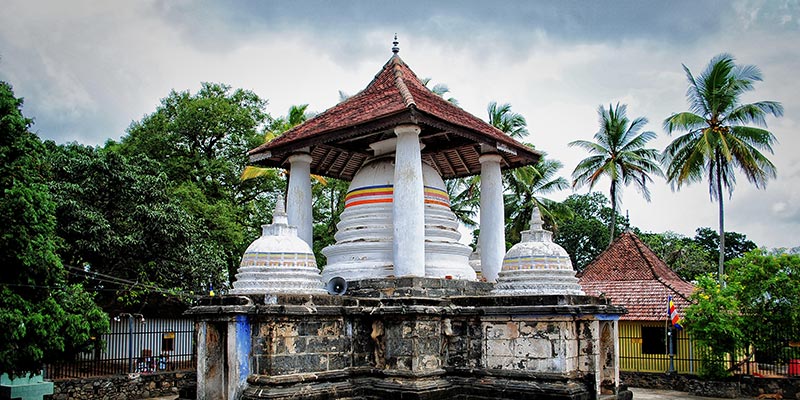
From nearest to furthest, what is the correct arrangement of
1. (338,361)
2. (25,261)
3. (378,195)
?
(338,361) < (25,261) < (378,195)

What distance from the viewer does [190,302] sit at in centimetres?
2108

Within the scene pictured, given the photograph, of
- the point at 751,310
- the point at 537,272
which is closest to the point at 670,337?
the point at 751,310

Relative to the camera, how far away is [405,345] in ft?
36.8

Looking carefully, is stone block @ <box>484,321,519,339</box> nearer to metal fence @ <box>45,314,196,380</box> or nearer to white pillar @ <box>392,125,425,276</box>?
white pillar @ <box>392,125,425,276</box>

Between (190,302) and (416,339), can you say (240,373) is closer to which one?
(416,339)

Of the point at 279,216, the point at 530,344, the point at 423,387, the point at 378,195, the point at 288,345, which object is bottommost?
the point at 423,387

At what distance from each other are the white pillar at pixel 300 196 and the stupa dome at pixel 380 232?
817 millimetres

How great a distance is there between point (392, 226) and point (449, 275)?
4.71 ft

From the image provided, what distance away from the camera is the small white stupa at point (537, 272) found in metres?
11.5

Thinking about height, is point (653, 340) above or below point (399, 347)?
below

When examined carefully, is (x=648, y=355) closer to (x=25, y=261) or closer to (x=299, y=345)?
(x=299, y=345)

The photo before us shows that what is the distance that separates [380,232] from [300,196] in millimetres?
2086

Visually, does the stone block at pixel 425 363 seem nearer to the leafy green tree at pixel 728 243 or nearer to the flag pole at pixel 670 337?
the flag pole at pixel 670 337

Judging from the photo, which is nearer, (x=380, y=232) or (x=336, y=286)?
(x=336, y=286)
